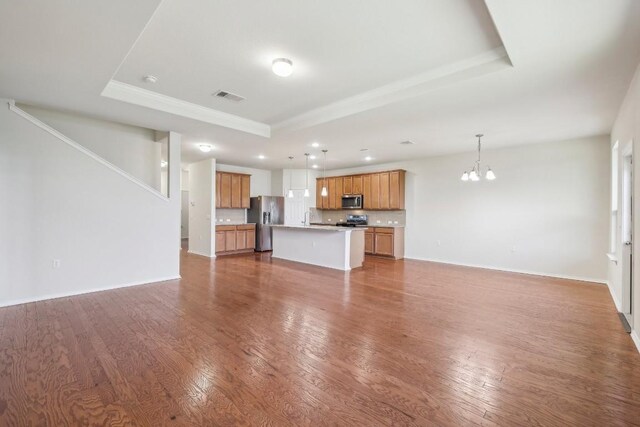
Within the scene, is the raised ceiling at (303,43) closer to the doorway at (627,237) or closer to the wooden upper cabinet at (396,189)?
the doorway at (627,237)

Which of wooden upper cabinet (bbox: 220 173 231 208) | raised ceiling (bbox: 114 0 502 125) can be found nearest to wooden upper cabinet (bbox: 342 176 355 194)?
wooden upper cabinet (bbox: 220 173 231 208)

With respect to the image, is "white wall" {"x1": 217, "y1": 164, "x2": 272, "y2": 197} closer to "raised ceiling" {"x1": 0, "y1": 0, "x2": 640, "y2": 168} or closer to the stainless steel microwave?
the stainless steel microwave

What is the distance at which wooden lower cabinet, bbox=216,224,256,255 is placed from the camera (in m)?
8.23

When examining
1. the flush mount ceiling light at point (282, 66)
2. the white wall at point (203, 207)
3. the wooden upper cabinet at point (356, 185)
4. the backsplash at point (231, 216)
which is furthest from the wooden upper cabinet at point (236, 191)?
the flush mount ceiling light at point (282, 66)

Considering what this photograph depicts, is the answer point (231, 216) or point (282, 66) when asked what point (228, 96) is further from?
point (231, 216)

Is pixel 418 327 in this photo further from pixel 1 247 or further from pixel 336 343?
pixel 1 247

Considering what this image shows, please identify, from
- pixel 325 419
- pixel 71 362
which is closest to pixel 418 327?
pixel 325 419

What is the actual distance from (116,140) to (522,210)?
25.8 feet

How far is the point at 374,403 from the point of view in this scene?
6.35 ft

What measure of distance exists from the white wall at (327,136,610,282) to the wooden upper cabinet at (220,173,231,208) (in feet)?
16.9

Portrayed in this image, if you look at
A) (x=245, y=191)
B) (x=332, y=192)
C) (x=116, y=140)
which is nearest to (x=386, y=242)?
(x=332, y=192)

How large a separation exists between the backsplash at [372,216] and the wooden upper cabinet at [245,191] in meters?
2.43

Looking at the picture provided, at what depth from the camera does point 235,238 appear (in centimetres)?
855

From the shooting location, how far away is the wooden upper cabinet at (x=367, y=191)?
8.61m
